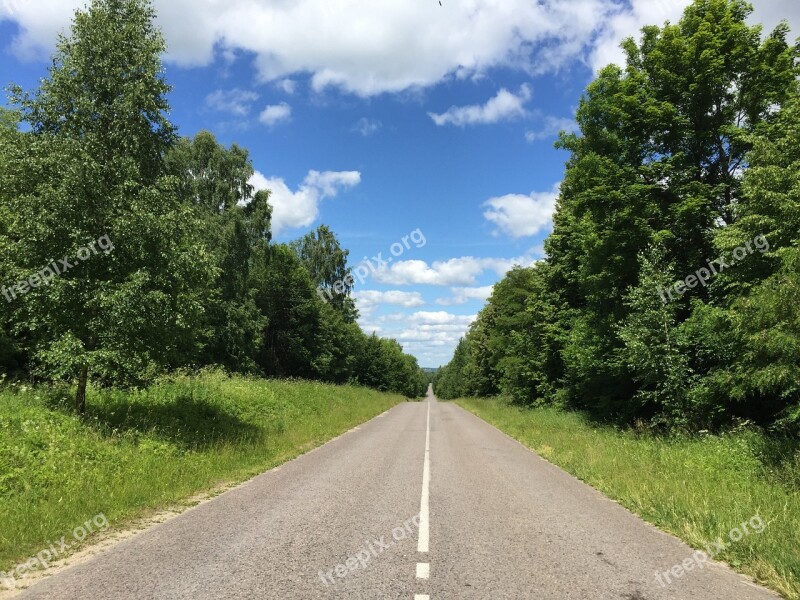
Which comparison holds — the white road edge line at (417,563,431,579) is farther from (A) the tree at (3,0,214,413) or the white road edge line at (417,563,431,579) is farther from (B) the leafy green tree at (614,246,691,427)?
(B) the leafy green tree at (614,246,691,427)

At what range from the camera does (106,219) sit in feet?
35.5

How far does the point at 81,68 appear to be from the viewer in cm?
1123

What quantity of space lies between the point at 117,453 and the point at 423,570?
7203mm

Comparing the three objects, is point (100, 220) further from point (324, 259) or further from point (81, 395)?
point (324, 259)

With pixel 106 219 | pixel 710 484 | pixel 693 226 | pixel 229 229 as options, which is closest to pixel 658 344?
pixel 693 226

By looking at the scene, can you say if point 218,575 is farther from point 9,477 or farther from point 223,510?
point 9,477

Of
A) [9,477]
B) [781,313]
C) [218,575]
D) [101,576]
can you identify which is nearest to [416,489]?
[218,575]

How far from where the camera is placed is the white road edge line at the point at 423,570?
5.00 metres

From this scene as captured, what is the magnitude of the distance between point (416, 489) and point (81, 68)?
12096 millimetres

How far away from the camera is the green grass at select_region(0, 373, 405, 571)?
6.79 meters

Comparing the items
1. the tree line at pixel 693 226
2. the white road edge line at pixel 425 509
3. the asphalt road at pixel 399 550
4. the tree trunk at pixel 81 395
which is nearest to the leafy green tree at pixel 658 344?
the tree line at pixel 693 226

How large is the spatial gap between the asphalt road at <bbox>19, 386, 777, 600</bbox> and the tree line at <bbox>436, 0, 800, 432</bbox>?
236 inches

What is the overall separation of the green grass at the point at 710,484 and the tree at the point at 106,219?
10356mm

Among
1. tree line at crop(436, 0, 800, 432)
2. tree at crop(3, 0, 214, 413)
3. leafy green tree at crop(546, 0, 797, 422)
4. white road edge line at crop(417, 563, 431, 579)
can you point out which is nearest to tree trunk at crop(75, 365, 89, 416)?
tree at crop(3, 0, 214, 413)
